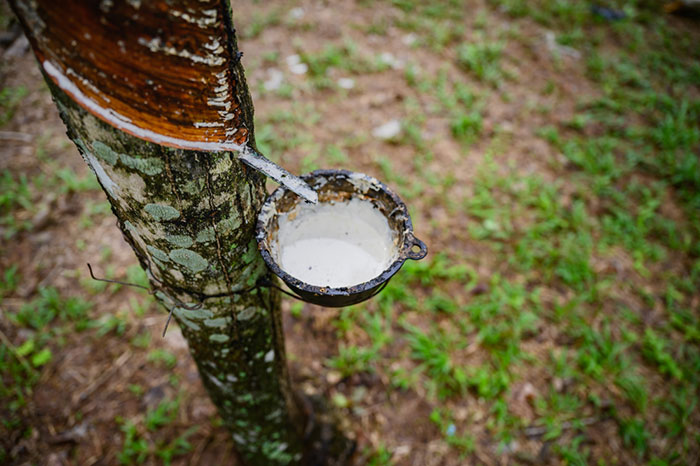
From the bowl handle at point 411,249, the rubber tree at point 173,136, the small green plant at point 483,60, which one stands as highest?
the rubber tree at point 173,136

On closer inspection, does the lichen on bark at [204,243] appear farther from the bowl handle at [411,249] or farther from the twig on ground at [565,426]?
the twig on ground at [565,426]

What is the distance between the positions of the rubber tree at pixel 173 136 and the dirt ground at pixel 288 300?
1.41 metres

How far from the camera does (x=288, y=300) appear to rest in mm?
2844

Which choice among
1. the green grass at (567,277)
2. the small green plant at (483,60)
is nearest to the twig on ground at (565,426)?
the green grass at (567,277)

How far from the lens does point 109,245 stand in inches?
118

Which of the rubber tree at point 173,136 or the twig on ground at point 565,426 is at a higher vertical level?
the rubber tree at point 173,136

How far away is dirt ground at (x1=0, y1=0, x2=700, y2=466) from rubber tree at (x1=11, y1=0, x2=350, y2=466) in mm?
1410

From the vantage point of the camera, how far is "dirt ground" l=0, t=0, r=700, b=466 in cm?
232

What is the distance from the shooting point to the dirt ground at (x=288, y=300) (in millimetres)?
2322

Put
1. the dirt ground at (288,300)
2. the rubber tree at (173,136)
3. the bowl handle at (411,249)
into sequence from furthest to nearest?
the dirt ground at (288,300) → the bowl handle at (411,249) → the rubber tree at (173,136)

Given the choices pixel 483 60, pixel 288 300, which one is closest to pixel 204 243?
pixel 288 300

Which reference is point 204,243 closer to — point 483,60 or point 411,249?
point 411,249

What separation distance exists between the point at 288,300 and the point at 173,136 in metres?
2.19

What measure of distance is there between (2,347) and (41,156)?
71.4 inches
